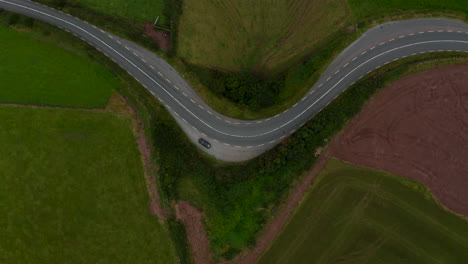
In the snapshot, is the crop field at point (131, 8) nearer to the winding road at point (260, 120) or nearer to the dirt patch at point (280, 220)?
the winding road at point (260, 120)

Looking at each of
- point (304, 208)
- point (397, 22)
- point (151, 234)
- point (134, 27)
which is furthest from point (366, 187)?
point (134, 27)

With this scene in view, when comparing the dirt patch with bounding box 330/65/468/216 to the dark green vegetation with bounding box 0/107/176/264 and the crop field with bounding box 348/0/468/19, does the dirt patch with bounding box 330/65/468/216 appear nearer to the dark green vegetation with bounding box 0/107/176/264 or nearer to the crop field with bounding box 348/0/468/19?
the crop field with bounding box 348/0/468/19

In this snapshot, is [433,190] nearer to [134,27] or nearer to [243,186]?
[243,186]

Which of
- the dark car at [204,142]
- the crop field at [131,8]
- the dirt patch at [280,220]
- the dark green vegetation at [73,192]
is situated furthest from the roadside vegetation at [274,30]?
the dark green vegetation at [73,192]

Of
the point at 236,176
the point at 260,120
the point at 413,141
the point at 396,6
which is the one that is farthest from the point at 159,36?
the point at 413,141

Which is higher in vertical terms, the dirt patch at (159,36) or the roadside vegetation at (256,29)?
the roadside vegetation at (256,29)

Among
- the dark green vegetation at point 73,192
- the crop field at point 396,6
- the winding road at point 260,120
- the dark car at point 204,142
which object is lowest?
the dark green vegetation at point 73,192

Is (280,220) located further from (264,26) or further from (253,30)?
(264,26)
